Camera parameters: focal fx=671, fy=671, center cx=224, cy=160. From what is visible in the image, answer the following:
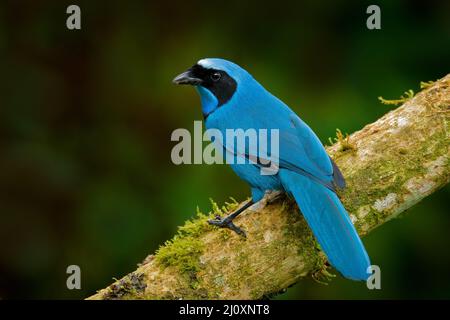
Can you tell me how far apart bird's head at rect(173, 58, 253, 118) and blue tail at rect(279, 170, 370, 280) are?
73 centimetres

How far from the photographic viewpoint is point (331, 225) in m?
3.23

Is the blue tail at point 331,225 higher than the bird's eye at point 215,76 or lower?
lower

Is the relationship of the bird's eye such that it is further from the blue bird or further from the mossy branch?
the mossy branch

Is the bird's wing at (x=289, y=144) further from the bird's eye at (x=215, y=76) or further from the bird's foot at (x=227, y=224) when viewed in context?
the bird's foot at (x=227, y=224)

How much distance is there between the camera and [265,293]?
329 cm

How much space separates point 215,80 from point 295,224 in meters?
1.05

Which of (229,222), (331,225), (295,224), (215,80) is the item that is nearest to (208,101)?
(215,80)

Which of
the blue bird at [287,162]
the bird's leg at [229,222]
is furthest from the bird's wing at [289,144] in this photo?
the bird's leg at [229,222]

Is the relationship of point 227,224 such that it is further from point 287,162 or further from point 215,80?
point 215,80

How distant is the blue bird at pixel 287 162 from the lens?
3.18 m

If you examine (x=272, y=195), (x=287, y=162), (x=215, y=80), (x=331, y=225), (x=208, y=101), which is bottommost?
(x=331, y=225)

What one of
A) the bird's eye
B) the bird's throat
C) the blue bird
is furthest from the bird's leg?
the bird's eye

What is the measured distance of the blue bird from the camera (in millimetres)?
3184

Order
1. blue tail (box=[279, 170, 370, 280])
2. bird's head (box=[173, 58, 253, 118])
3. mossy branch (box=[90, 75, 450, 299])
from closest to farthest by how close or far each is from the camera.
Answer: blue tail (box=[279, 170, 370, 280]) < mossy branch (box=[90, 75, 450, 299]) < bird's head (box=[173, 58, 253, 118])
